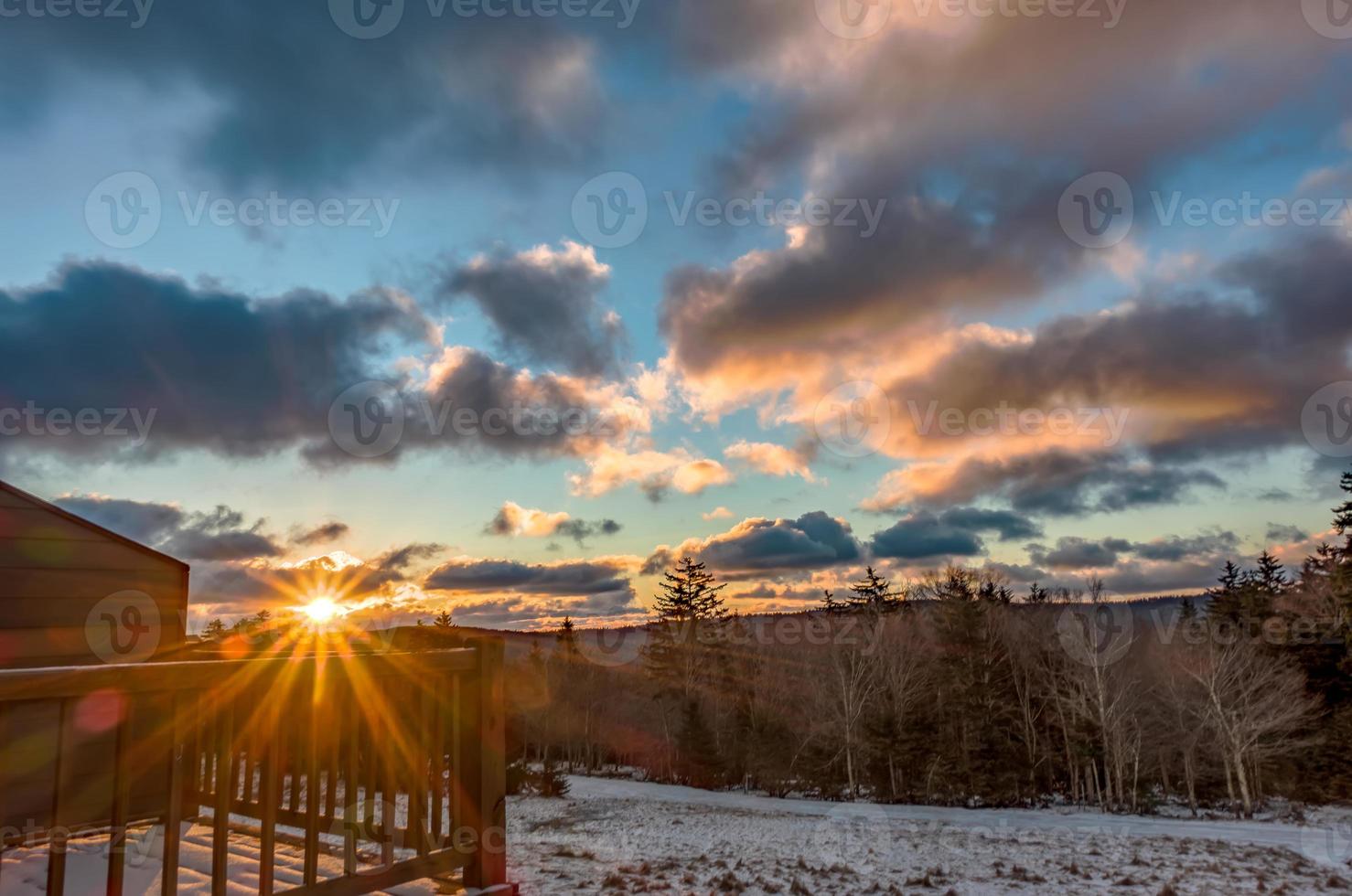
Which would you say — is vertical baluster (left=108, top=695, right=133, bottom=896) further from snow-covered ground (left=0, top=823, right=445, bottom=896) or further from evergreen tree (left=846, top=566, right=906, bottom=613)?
evergreen tree (left=846, top=566, right=906, bottom=613)

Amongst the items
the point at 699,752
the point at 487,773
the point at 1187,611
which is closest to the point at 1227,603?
the point at 1187,611

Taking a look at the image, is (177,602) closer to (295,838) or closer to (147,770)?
(147,770)

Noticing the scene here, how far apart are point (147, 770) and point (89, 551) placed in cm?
208

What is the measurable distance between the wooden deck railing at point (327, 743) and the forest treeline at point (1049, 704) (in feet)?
80.8

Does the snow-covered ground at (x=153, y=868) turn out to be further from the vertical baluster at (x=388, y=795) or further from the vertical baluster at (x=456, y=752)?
the vertical baluster at (x=388, y=795)

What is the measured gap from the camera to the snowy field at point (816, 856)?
469 centimetres

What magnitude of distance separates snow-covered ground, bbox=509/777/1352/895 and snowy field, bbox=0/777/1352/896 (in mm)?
37

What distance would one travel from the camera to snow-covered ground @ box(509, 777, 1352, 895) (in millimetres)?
8695

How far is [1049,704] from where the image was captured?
33.4m

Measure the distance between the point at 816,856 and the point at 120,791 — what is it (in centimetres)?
1119

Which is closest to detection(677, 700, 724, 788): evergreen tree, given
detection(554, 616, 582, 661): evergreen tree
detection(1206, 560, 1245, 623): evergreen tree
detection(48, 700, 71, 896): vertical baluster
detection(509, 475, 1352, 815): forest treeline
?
detection(509, 475, 1352, 815): forest treeline

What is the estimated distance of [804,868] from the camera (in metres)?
9.98

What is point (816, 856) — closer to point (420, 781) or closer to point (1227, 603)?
point (420, 781)

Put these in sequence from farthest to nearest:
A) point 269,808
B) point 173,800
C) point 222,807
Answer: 1. point 269,808
2. point 222,807
3. point 173,800
